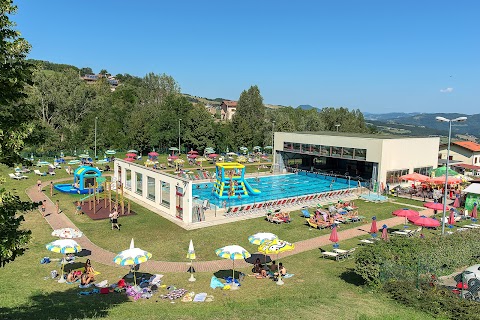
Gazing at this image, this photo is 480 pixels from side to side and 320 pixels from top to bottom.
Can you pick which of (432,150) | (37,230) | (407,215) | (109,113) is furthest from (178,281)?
(109,113)

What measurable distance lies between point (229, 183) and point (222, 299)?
21.1 metres

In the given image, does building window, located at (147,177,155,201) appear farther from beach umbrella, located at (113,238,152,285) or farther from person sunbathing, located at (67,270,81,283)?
beach umbrella, located at (113,238,152,285)

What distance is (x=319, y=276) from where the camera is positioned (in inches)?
638

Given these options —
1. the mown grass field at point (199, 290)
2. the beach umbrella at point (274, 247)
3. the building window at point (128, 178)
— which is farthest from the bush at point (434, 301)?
the building window at point (128, 178)

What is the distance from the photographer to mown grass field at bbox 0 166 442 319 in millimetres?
11258

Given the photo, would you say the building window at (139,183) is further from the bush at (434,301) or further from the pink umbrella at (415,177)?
the pink umbrella at (415,177)

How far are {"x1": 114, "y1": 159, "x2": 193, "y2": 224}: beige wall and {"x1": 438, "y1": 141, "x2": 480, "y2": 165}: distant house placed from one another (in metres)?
41.5

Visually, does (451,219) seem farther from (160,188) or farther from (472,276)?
(160,188)

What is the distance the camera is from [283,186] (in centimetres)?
4159

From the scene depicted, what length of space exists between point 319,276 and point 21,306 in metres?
11.1

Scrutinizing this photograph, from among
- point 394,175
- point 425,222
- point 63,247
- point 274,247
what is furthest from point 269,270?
point 394,175

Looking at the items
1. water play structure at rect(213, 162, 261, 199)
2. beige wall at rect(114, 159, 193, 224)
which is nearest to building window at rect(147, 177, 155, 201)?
beige wall at rect(114, 159, 193, 224)

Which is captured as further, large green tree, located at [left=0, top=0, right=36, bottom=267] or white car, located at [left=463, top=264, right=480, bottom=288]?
white car, located at [left=463, top=264, right=480, bottom=288]

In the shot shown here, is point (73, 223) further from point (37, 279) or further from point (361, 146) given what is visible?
point (361, 146)
